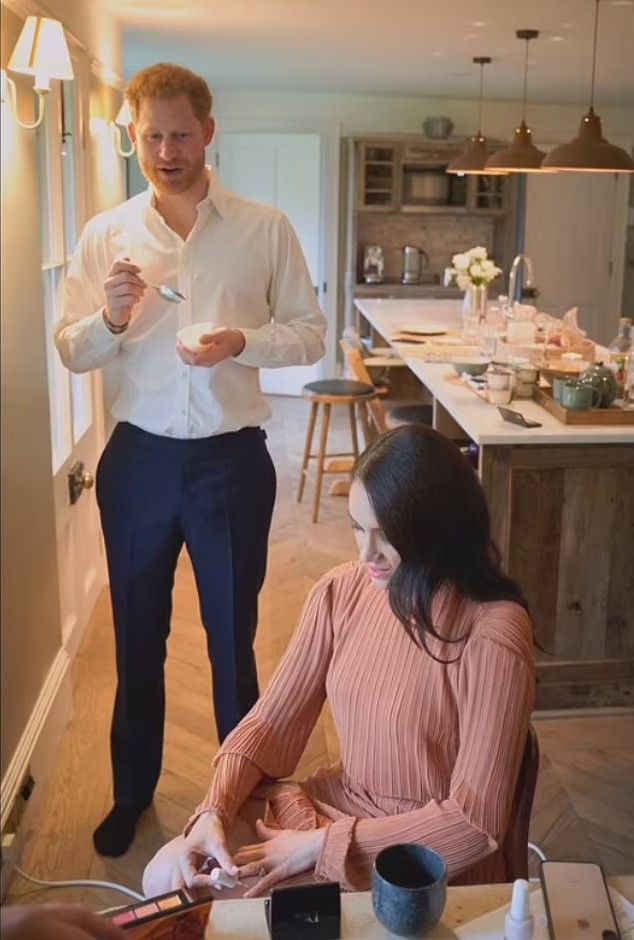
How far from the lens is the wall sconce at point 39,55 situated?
215 cm

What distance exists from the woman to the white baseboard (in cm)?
67

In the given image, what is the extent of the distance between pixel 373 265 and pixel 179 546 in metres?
5.79

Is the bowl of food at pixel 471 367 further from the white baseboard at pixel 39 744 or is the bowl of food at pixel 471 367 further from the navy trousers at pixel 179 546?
the white baseboard at pixel 39 744

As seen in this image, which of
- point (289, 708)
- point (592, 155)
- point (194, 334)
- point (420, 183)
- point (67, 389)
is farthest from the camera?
point (420, 183)

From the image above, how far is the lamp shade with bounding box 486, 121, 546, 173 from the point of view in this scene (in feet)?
14.1

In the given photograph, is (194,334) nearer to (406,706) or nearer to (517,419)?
(406,706)

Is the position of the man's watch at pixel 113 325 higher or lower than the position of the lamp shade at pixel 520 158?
lower

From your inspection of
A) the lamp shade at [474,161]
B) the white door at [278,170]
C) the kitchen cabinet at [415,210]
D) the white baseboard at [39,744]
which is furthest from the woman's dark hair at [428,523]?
the kitchen cabinet at [415,210]

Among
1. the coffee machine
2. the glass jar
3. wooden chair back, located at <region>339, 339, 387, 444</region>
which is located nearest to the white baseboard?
the glass jar

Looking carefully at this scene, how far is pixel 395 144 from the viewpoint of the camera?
7.33 metres

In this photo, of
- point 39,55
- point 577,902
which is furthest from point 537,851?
point 39,55

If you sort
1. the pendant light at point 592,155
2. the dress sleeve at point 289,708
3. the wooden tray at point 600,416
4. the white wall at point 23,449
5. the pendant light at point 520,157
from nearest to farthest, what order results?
the dress sleeve at point 289,708, the white wall at point 23,449, the wooden tray at point 600,416, the pendant light at point 592,155, the pendant light at point 520,157

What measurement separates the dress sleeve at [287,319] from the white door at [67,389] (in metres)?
0.82

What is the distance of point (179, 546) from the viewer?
2.23 metres
